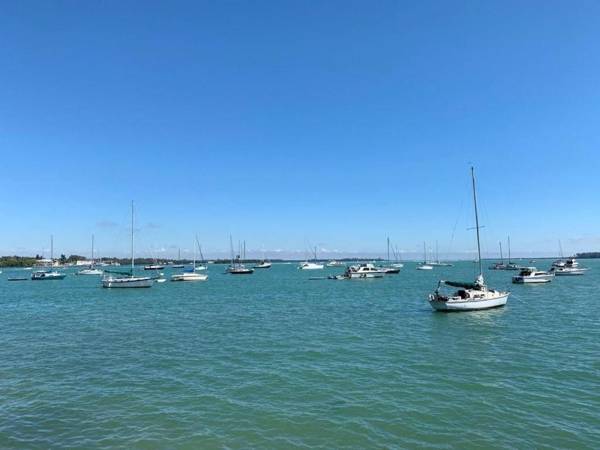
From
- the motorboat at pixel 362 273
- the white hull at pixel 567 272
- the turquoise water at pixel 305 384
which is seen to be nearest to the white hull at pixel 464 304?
the turquoise water at pixel 305 384

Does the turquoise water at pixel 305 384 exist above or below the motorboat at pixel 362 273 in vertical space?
below

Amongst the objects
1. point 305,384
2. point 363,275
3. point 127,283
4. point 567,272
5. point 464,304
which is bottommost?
point 567,272

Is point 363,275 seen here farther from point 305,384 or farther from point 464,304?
point 305,384

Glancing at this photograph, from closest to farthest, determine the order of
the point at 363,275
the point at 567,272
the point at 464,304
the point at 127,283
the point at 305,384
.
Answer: the point at 305,384
the point at 464,304
the point at 127,283
the point at 363,275
the point at 567,272

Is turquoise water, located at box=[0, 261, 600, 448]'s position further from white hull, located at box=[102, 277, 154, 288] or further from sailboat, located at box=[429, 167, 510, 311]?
white hull, located at box=[102, 277, 154, 288]

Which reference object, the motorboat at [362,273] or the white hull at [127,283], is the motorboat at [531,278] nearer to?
the motorboat at [362,273]

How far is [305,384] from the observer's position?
19156mm

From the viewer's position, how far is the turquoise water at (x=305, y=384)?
14.0 metres

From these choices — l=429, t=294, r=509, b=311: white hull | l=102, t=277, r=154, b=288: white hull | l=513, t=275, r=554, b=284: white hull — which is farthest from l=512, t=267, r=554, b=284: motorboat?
l=102, t=277, r=154, b=288: white hull

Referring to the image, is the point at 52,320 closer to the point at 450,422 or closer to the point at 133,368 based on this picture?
the point at 133,368

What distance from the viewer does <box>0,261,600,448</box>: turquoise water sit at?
45.9ft

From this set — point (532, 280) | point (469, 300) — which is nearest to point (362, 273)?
point (532, 280)

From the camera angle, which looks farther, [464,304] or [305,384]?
[464,304]

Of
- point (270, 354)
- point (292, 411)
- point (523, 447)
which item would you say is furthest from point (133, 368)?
point (523, 447)
